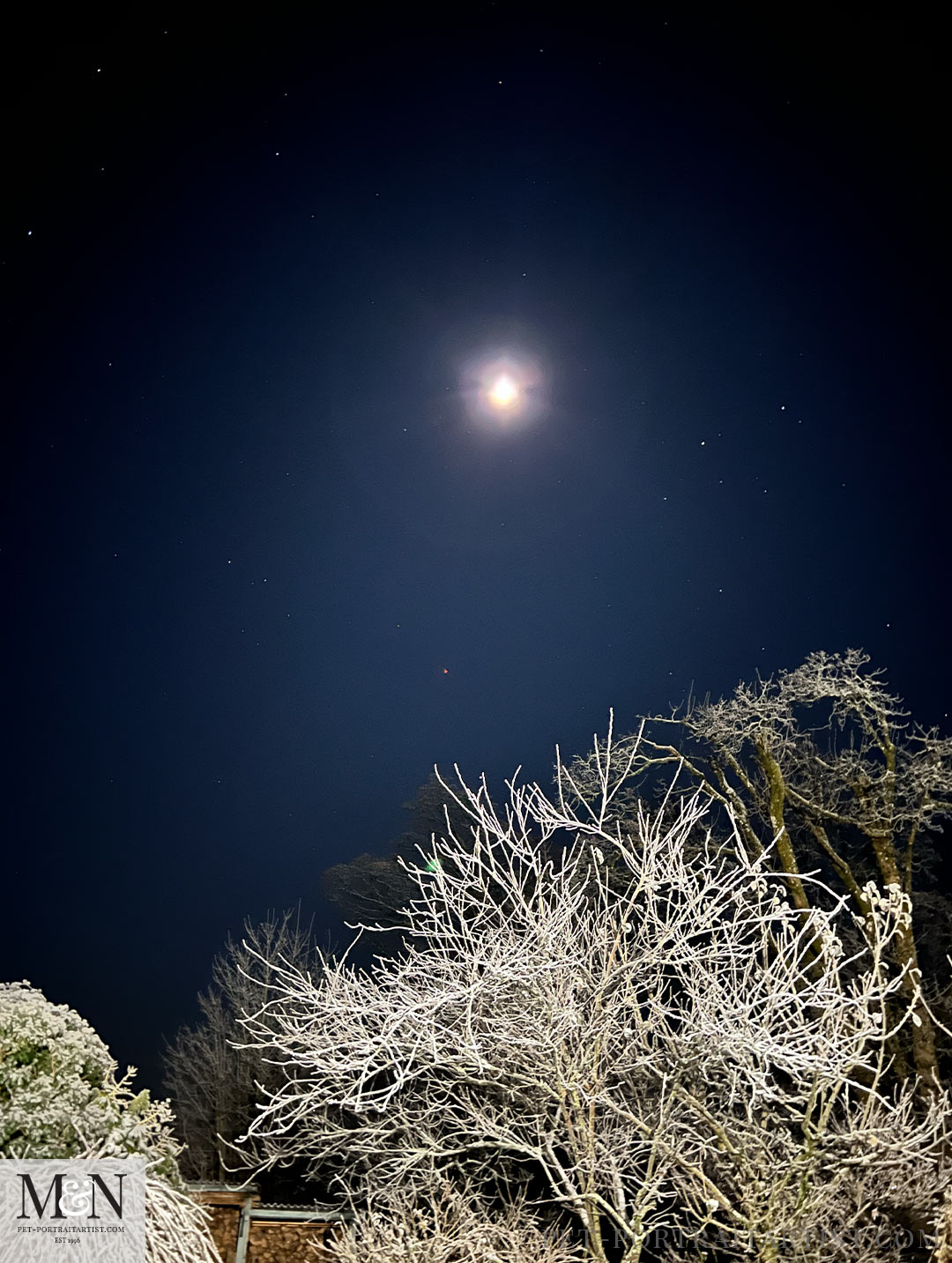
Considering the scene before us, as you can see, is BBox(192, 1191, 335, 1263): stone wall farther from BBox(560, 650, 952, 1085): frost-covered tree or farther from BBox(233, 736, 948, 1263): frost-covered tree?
BBox(560, 650, 952, 1085): frost-covered tree

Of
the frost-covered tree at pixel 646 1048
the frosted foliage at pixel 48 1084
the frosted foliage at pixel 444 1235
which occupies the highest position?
the frosted foliage at pixel 48 1084

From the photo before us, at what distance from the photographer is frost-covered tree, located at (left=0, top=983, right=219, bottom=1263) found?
3682mm

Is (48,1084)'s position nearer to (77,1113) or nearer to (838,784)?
(77,1113)

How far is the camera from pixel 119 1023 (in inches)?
1032

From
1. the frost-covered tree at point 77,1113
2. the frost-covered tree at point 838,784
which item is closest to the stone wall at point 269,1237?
the frost-covered tree at point 77,1113

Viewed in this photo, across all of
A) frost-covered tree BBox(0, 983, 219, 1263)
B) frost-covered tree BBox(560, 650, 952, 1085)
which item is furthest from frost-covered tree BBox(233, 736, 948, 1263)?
frost-covered tree BBox(560, 650, 952, 1085)

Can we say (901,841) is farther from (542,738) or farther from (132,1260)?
(542,738)

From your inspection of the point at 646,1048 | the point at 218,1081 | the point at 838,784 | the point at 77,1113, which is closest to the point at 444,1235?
the point at 646,1048

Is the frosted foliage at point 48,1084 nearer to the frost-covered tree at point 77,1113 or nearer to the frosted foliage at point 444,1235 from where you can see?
the frost-covered tree at point 77,1113

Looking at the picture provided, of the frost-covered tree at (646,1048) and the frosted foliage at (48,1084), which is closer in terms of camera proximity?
the frosted foliage at (48,1084)

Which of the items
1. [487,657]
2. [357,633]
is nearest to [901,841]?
[487,657]

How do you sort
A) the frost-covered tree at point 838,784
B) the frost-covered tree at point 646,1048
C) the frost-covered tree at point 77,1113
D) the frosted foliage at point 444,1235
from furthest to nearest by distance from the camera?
1. the frost-covered tree at point 838,784
2. the frosted foliage at point 444,1235
3. the frost-covered tree at point 646,1048
4. the frost-covered tree at point 77,1113

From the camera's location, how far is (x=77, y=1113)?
12.6ft

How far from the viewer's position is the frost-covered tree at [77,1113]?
3682 millimetres
